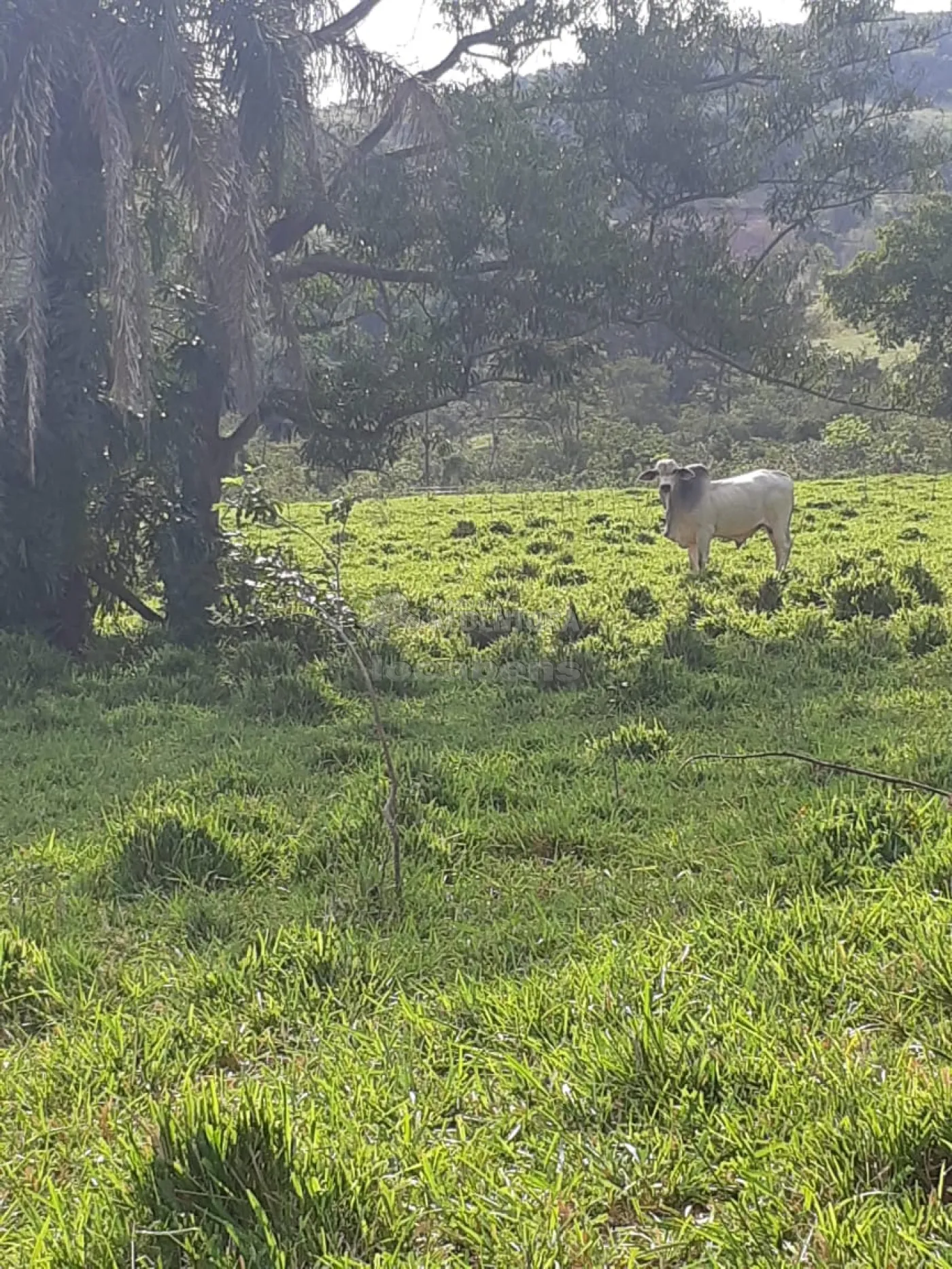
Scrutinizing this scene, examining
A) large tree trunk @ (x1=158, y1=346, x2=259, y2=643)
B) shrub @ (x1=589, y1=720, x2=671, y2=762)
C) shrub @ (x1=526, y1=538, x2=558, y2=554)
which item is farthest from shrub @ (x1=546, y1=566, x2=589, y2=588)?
shrub @ (x1=589, y1=720, x2=671, y2=762)

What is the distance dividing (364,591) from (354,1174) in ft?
34.7

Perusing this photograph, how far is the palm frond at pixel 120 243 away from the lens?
8750mm

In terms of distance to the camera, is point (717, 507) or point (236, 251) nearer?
point (236, 251)

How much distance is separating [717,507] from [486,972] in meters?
10.4

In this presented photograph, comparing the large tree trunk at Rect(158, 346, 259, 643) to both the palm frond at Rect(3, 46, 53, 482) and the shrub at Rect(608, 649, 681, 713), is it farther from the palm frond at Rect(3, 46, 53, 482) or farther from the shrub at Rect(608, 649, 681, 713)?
the shrub at Rect(608, 649, 681, 713)

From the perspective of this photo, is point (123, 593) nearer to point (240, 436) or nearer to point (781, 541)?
point (240, 436)

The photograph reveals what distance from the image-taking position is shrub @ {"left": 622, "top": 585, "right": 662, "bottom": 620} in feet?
35.9

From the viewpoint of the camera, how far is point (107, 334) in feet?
32.0

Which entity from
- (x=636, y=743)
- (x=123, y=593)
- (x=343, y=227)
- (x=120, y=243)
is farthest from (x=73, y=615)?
(x=636, y=743)

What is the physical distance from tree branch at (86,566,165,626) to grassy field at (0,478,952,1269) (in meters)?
2.22

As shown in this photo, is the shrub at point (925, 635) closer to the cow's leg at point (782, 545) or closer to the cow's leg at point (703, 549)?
the cow's leg at point (703, 549)

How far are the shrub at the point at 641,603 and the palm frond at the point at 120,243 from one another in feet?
15.6

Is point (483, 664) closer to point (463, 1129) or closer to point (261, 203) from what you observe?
point (261, 203)

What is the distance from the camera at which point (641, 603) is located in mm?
11305
